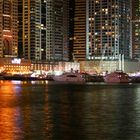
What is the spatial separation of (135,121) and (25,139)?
421 inches

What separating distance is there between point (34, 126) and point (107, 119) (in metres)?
6.71

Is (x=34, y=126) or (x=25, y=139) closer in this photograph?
(x=25, y=139)

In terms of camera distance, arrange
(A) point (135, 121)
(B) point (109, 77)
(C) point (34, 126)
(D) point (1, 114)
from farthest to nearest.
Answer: (B) point (109, 77) < (D) point (1, 114) < (A) point (135, 121) < (C) point (34, 126)

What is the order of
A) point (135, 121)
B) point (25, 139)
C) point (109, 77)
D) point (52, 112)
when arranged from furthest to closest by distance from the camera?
point (109, 77)
point (52, 112)
point (135, 121)
point (25, 139)

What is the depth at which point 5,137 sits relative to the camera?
1061 inches

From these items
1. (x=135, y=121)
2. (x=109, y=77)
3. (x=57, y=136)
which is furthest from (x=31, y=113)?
(x=109, y=77)

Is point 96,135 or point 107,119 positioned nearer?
point 96,135

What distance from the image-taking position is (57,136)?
1081 inches

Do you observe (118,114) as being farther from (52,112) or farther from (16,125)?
(16,125)

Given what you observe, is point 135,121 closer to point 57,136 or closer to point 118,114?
point 118,114

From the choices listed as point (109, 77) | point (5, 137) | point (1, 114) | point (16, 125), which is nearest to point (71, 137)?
point (5, 137)

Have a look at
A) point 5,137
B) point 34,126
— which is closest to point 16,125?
point 34,126

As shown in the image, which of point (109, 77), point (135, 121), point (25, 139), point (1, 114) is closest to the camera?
point (25, 139)

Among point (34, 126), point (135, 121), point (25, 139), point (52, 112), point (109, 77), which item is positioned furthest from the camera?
point (109, 77)
